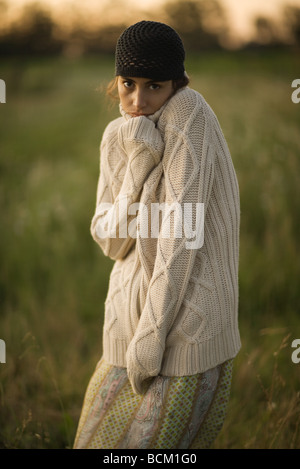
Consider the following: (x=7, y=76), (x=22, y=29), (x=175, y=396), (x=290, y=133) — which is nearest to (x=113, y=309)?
(x=175, y=396)

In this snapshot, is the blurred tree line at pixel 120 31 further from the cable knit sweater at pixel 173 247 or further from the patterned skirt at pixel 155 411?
→ the patterned skirt at pixel 155 411

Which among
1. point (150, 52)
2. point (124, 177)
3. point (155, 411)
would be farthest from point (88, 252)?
point (150, 52)

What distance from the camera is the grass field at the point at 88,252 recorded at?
2637 millimetres

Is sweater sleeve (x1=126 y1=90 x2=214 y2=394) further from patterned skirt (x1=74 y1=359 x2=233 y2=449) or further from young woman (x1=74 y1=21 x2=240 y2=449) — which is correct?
patterned skirt (x1=74 y1=359 x2=233 y2=449)

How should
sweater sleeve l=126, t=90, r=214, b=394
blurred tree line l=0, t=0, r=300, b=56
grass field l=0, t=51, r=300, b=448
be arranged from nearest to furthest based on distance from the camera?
sweater sleeve l=126, t=90, r=214, b=394 → grass field l=0, t=51, r=300, b=448 → blurred tree line l=0, t=0, r=300, b=56

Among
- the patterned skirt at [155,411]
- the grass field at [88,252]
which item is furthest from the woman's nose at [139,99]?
the patterned skirt at [155,411]

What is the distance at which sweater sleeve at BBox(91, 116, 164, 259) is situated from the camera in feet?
4.86

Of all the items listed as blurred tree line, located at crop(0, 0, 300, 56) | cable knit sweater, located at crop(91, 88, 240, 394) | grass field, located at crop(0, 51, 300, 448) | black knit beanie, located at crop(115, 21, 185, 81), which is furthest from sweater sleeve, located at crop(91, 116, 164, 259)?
blurred tree line, located at crop(0, 0, 300, 56)

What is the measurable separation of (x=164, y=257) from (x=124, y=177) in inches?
14.1

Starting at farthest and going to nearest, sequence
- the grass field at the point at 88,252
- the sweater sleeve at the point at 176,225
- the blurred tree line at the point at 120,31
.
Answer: the blurred tree line at the point at 120,31 → the grass field at the point at 88,252 → the sweater sleeve at the point at 176,225

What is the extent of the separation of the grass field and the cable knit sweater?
537 mm
